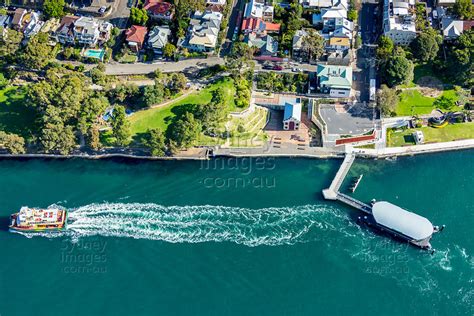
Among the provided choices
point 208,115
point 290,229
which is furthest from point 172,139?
point 290,229

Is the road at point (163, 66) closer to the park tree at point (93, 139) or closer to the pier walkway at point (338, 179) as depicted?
the park tree at point (93, 139)

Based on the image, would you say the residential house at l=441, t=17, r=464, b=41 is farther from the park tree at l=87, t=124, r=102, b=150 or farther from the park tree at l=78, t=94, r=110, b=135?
the park tree at l=87, t=124, r=102, b=150

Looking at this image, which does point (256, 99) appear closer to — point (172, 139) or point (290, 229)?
point (172, 139)

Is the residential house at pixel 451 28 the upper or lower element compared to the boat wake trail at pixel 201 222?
upper

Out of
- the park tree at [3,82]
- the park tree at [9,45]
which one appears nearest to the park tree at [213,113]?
the park tree at [3,82]

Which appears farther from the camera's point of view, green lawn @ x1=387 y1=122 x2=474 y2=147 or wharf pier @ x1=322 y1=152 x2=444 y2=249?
green lawn @ x1=387 y1=122 x2=474 y2=147

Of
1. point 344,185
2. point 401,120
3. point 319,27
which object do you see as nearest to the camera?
point 344,185

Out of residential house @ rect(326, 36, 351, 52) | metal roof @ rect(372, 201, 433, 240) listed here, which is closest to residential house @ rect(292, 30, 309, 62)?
residential house @ rect(326, 36, 351, 52)
